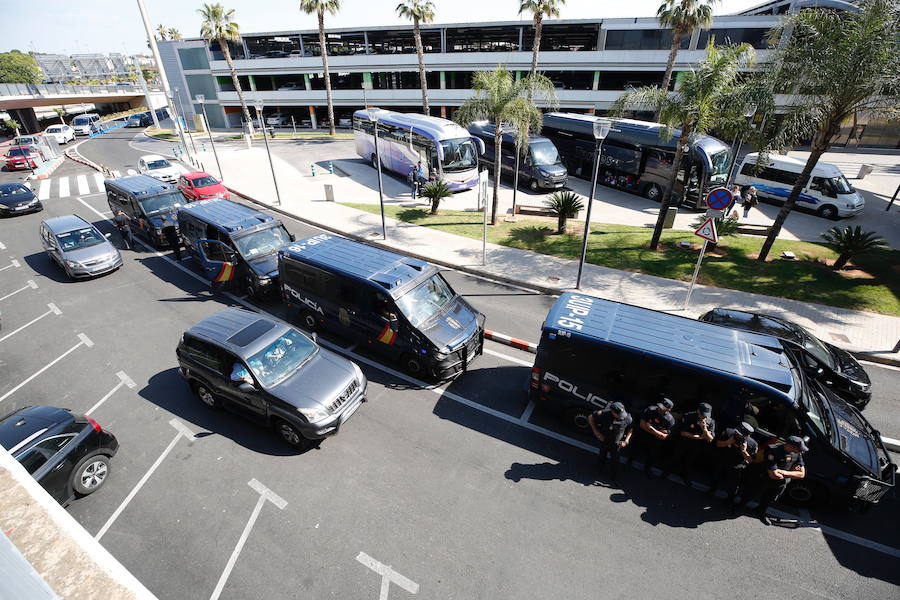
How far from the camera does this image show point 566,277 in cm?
1471

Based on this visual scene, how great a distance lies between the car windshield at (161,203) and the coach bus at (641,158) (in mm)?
19964

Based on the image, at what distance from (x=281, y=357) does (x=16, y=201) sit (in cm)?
2415

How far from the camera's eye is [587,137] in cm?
2611

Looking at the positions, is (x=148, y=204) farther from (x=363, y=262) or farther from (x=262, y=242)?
(x=363, y=262)

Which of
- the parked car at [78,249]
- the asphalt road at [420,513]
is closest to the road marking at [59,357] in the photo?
the asphalt road at [420,513]

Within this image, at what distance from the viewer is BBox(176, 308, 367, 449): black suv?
778 centimetres

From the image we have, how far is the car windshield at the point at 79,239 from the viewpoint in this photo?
48.9 feet

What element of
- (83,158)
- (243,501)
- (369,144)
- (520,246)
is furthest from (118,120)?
(243,501)

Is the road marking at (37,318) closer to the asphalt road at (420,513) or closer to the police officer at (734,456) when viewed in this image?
the asphalt road at (420,513)

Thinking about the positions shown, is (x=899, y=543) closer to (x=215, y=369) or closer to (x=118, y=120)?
(x=215, y=369)

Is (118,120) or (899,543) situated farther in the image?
(118,120)

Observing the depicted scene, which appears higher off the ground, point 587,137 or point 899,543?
point 587,137

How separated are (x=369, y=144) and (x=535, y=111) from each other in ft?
55.5

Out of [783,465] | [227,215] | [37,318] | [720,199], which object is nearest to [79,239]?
[37,318]
